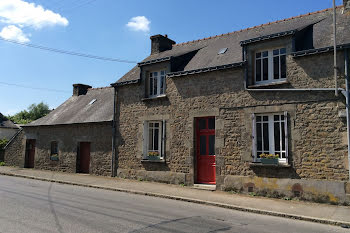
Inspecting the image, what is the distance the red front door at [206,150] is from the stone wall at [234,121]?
0.34 metres

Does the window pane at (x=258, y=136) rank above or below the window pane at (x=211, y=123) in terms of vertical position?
below

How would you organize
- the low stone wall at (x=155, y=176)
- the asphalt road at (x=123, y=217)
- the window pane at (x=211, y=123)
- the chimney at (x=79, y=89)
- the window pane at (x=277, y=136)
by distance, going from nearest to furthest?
1. the asphalt road at (x=123, y=217)
2. the window pane at (x=277, y=136)
3. the window pane at (x=211, y=123)
4. the low stone wall at (x=155, y=176)
5. the chimney at (x=79, y=89)

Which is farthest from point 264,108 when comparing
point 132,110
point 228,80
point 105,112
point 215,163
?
point 105,112

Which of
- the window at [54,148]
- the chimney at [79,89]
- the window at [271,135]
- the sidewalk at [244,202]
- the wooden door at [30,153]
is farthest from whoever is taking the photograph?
the chimney at [79,89]

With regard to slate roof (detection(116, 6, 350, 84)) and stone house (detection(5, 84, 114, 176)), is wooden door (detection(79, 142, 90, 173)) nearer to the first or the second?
stone house (detection(5, 84, 114, 176))

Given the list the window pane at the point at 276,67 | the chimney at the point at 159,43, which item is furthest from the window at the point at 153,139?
the window pane at the point at 276,67

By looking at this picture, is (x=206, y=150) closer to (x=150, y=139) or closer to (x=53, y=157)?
(x=150, y=139)

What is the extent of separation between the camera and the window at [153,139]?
12.8 metres

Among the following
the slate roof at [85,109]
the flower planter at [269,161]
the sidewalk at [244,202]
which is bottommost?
the sidewalk at [244,202]

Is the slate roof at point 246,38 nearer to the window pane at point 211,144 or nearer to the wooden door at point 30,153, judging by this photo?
the window pane at point 211,144

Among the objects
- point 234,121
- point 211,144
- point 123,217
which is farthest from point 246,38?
point 123,217

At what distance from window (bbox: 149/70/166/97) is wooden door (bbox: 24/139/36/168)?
1052 centimetres

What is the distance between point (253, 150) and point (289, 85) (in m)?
2.50

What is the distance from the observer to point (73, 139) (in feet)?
54.6
